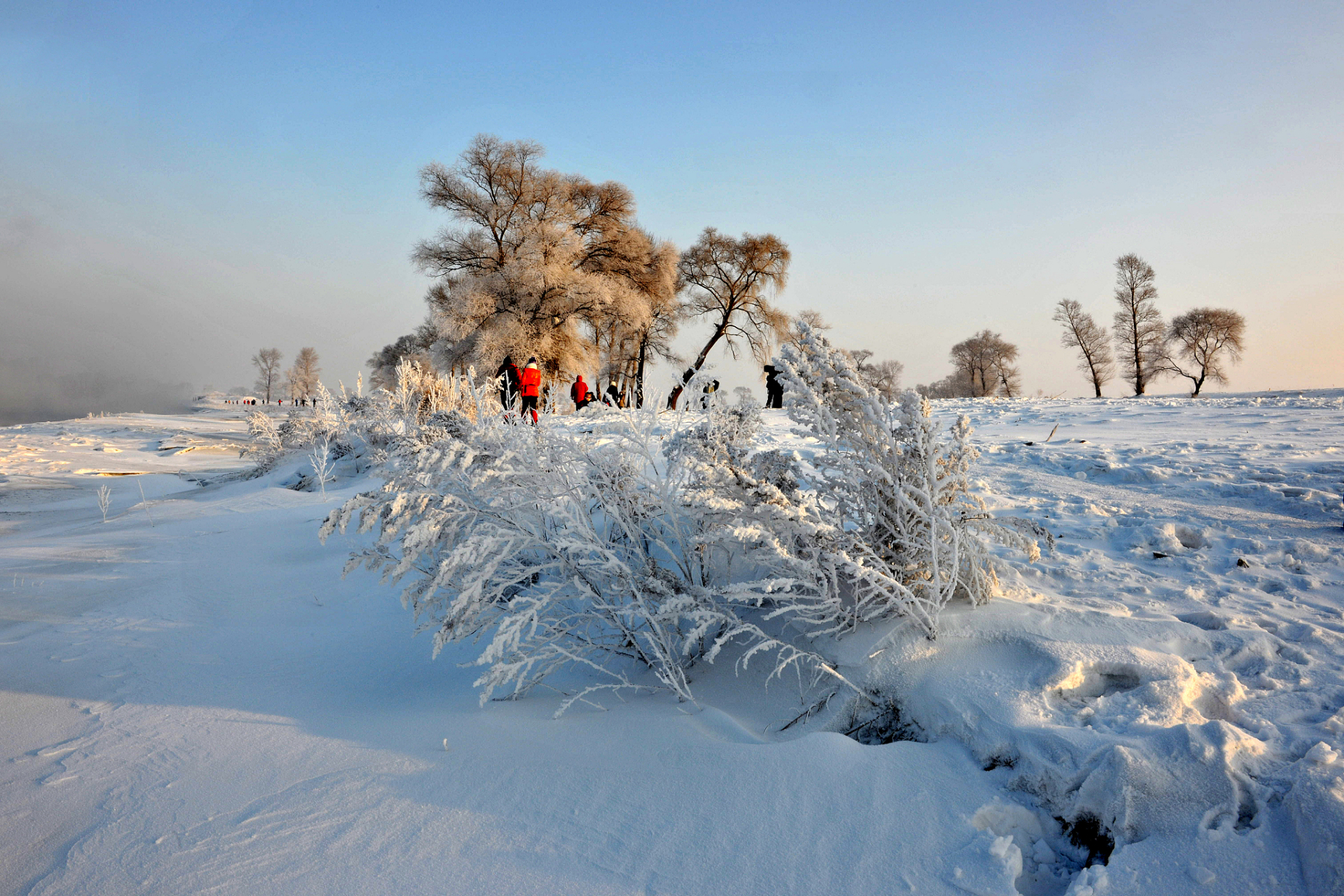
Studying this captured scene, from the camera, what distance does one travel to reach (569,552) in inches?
118

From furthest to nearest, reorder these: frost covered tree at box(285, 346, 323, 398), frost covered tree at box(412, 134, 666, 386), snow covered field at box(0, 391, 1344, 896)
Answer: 1. frost covered tree at box(285, 346, 323, 398)
2. frost covered tree at box(412, 134, 666, 386)
3. snow covered field at box(0, 391, 1344, 896)

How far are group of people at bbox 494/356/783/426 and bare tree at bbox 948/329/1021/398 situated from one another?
2663cm

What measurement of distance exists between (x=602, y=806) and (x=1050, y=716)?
156cm

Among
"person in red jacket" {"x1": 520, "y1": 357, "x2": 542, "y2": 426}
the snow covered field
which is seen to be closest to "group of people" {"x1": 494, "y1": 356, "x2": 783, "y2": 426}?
"person in red jacket" {"x1": 520, "y1": 357, "x2": 542, "y2": 426}

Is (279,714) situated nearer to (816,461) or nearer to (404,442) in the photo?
(404,442)

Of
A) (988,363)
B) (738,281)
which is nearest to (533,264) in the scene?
(738,281)

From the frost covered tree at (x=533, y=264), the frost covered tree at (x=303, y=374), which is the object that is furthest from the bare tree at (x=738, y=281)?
the frost covered tree at (x=303, y=374)

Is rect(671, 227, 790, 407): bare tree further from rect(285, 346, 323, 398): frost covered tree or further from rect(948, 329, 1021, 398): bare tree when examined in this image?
rect(285, 346, 323, 398): frost covered tree

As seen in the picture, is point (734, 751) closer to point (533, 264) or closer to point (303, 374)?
point (533, 264)

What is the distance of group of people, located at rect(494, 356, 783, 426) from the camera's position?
3.44 m

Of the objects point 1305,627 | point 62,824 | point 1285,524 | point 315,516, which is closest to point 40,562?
point 315,516

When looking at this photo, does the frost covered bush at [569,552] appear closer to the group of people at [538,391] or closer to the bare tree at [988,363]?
the group of people at [538,391]

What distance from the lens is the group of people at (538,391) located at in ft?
11.3

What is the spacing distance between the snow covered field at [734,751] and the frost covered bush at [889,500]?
0.18 metres
